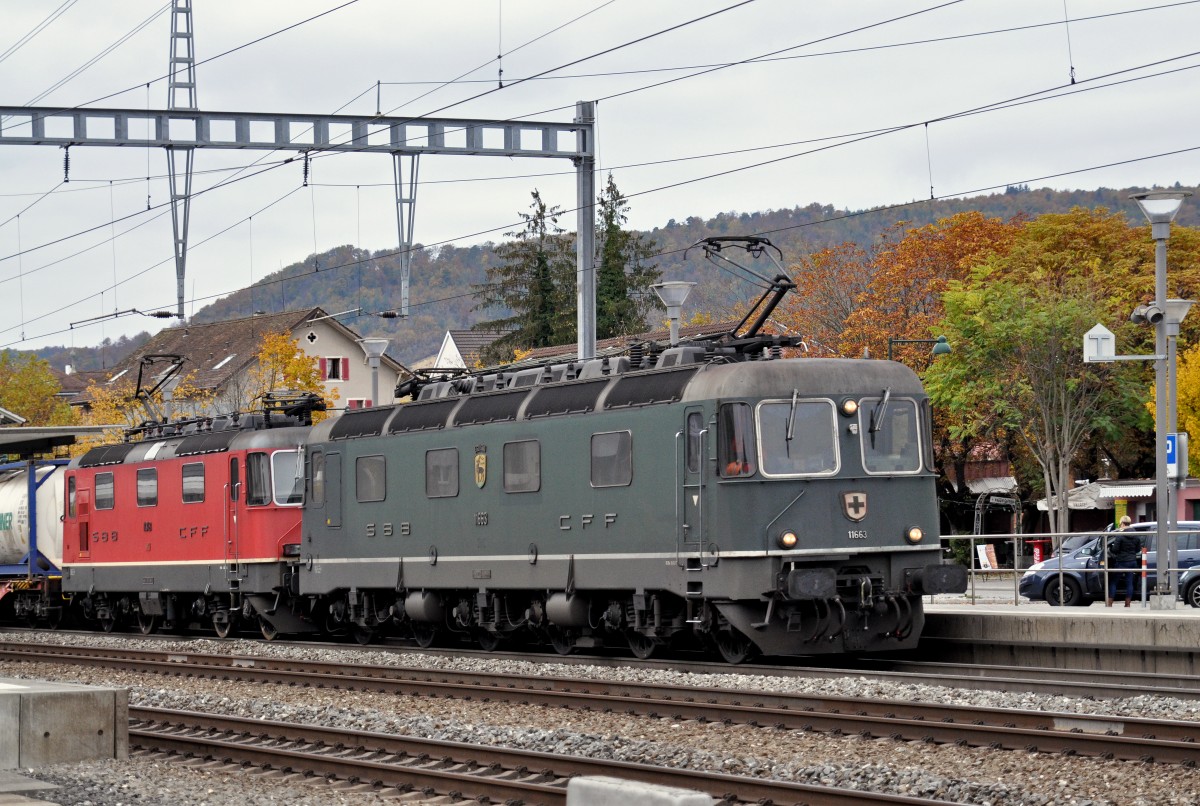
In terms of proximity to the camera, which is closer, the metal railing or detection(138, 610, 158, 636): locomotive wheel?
the metal railing

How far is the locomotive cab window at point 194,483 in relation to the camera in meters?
28.3

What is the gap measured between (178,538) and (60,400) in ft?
240

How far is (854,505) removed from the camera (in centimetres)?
1806

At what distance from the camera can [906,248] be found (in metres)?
63.2

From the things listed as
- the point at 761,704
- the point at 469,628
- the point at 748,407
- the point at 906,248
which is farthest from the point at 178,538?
the point at 906,248

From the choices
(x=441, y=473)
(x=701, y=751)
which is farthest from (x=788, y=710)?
(x=441, y=473)

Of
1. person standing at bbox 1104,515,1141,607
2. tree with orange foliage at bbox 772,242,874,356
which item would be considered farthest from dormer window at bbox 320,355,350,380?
person standing at bbox 1104,515,1141,607

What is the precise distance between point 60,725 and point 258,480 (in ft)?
49.7

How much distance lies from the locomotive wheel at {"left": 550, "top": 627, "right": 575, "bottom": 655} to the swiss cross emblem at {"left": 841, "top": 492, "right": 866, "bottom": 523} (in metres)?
4.82

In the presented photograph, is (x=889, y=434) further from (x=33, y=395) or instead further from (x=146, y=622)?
(x=33, y=395)

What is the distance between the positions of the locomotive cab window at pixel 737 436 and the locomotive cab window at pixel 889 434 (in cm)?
141

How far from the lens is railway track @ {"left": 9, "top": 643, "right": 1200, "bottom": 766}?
11906 millimetres

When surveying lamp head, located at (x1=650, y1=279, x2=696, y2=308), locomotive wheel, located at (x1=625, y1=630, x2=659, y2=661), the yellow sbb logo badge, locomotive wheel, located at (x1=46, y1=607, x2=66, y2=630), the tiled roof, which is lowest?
locomotive wheel, located at (x1=46, y1=607, x2=66, y2=630)

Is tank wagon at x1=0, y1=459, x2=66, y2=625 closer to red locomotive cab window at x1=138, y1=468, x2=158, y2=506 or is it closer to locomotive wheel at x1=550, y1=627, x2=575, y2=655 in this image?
red locomotive cab window at x1=138, y1=468, x2=158, y2=506
